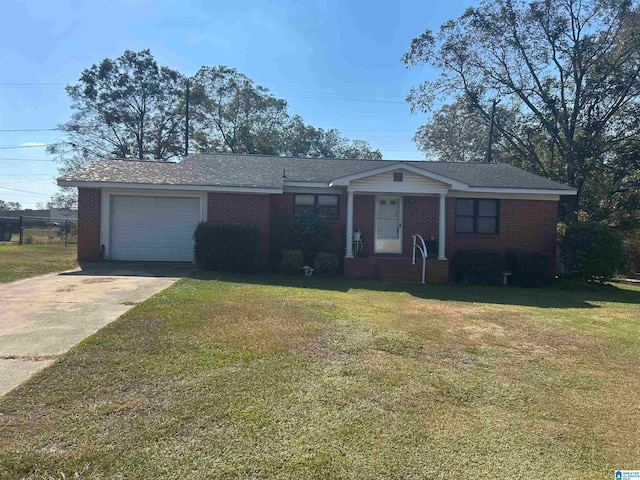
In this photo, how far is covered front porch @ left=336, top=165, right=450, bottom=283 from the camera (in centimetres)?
1187

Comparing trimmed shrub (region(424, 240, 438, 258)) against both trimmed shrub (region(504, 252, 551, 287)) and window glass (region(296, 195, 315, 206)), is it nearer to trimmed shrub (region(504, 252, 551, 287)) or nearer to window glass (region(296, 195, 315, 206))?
trimmed shrub (region(504, 252, 551, 287))

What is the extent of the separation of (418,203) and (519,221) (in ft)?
11.7

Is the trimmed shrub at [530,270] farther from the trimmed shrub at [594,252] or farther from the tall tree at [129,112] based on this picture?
the tall tree at [129,112]

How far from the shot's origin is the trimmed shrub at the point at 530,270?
40.3 ft

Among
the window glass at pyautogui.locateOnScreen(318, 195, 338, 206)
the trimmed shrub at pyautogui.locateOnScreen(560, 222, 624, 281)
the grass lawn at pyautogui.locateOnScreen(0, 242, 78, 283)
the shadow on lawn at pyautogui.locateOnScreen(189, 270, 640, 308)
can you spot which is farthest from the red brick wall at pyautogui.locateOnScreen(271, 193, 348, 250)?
the trimmed shrub at pyautogui.locateOnScreen(560, 222, 624, 281)

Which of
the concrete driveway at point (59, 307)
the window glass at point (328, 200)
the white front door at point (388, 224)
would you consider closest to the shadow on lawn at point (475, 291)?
the concrete driveway at point (59, 307)

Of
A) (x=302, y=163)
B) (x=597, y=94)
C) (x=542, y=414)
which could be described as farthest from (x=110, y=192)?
(x=597, y=94)

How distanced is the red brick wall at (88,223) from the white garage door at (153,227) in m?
0.48

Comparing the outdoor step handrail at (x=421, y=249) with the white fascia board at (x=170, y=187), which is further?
the white fascia board at (x=170, y=187)

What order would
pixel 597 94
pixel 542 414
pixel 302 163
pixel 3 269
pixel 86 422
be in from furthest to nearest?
pixel 597 94, pixel 302 163, pixel 3 269, pixel 542 414, pixel 86 422

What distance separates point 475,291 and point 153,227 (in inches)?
398

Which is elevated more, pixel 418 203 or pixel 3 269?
pixel 418 203

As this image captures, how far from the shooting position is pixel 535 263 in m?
12.3

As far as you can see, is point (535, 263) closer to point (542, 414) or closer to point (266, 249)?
point (266, 249)
